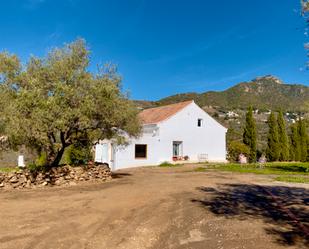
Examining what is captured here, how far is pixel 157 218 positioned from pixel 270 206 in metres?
4.13

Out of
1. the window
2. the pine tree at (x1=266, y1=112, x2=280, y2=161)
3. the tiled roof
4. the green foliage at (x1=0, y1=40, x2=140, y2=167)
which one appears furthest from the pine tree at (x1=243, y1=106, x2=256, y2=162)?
the green foliage at (x1=0, y1=40, x2=140, y2=167)

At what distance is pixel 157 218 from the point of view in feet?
30.3

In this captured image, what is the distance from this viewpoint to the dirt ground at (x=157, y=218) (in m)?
7.24

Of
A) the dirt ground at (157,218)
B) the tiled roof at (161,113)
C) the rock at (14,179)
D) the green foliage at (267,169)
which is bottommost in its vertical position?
the dirt ground at (157,218)

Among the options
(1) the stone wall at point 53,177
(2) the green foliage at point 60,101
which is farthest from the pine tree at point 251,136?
(1) the stone wall at point 53,177

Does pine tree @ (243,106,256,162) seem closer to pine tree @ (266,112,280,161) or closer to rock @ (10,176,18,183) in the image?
pine tree @ (266,112,280,161)

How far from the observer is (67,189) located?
15281 millimetres

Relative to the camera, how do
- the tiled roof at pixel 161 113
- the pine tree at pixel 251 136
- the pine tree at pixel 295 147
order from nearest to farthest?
the tiled roof at pixel 161 113 → the pine tree at pixel 251 136 → the pine tree at pixel 295 147

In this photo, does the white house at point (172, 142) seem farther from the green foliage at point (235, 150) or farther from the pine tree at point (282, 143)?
the pine tree at point (282, 143)

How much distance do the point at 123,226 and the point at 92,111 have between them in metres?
9.09

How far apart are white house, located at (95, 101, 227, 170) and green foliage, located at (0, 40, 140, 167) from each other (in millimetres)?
10309

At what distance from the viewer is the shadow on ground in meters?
7.69

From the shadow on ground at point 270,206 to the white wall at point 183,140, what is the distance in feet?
49.3

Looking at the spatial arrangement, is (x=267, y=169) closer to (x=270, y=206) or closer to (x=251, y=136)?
(x=251, y=136)
